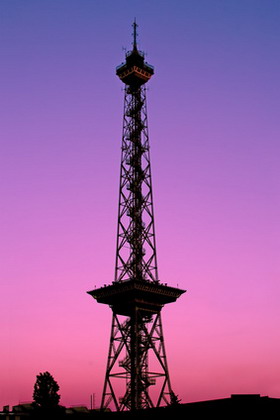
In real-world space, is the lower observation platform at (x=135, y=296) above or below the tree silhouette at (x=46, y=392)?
above

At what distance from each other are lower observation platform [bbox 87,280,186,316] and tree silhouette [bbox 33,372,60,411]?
15586 mm

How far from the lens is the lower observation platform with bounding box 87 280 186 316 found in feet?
339

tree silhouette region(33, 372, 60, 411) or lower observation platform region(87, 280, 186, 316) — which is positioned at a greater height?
lower observation platform region(87, 280, 186, 316)

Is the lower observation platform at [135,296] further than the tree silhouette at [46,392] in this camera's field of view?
Yes

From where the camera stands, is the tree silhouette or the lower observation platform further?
the lower observation platform

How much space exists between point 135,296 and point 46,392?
2074 cm

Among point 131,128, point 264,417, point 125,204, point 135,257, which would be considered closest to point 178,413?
point 264,417

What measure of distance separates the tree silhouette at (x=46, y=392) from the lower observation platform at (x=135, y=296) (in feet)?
51.1

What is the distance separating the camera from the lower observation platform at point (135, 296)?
10331 centimetres

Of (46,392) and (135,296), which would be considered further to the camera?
(135,296)

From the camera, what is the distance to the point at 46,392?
99.8 metres

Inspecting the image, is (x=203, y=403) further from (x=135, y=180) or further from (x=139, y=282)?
(x=135, y=180)

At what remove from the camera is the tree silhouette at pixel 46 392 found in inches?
3895

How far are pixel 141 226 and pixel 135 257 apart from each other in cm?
653
